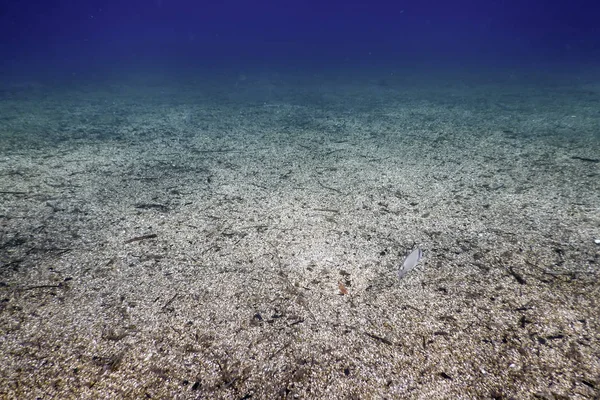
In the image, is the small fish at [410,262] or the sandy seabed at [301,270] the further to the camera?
the small fish at [410,262]

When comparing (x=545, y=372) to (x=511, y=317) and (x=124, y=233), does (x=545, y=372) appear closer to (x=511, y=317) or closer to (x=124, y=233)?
(x=511, y=317)

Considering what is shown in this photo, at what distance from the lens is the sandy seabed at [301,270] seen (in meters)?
1.42

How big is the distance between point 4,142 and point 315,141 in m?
4.39

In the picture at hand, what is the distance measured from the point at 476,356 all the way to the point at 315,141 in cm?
371

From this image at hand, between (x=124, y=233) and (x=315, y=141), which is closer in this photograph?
(x=124, y=233)

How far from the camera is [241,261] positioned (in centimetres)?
214

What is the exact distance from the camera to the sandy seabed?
56.0 inches

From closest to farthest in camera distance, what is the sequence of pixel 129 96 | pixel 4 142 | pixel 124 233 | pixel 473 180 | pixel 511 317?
1. pixel 511 317
2. pixel 124 233
3. pixel 473 180
4. pixel 4 142
5. pixel 129 96

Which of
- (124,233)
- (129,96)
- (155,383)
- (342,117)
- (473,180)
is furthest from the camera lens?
(129,96)

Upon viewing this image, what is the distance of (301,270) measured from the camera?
6.76 ft

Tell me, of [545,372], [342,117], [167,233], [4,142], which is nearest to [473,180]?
[545,372]

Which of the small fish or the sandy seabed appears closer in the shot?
the sandy seabed

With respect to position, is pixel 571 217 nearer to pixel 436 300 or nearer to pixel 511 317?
pixel 511 317

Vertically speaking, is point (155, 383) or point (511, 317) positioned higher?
point (511, 317)
